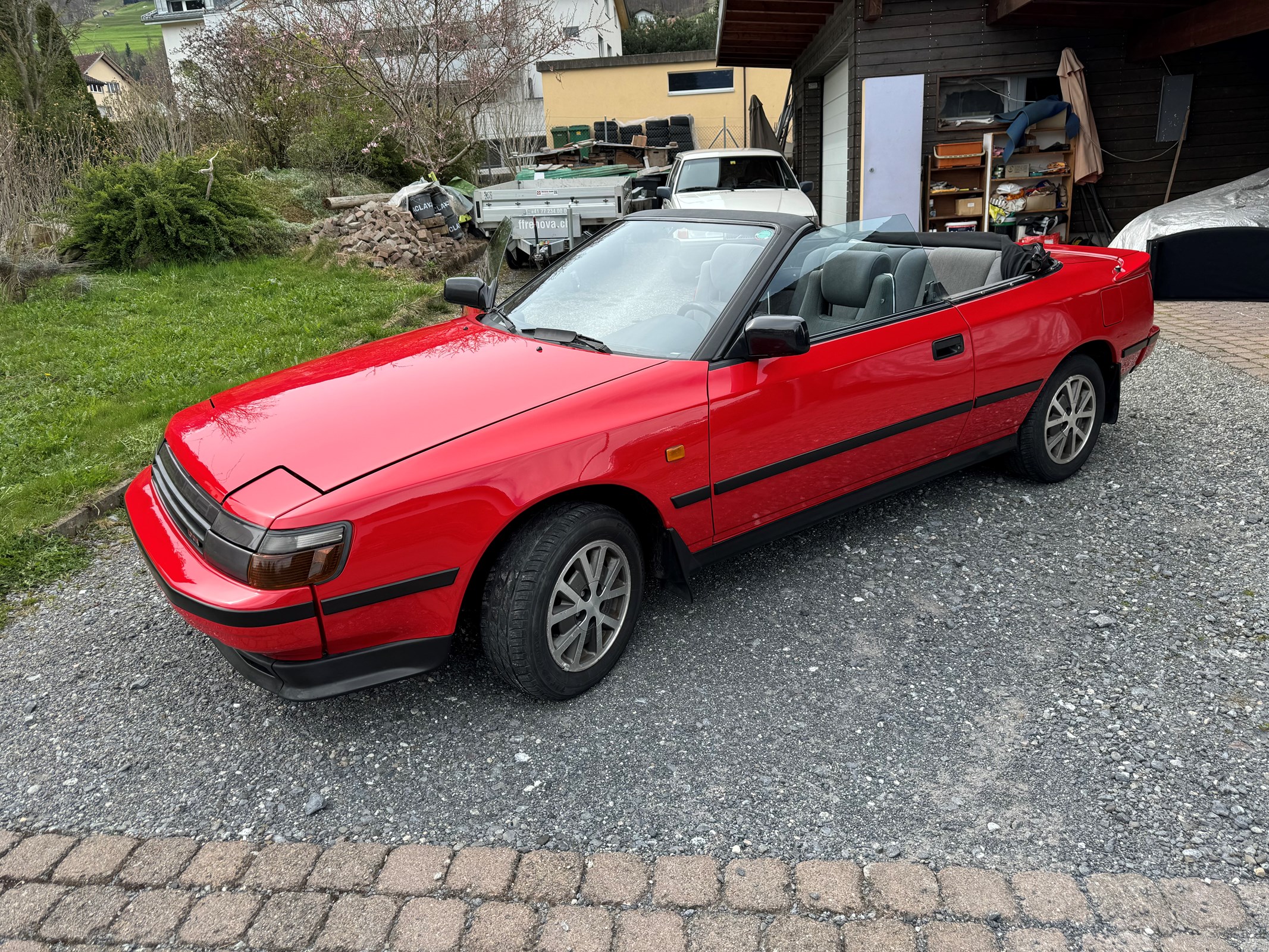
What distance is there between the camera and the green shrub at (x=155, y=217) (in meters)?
10.6

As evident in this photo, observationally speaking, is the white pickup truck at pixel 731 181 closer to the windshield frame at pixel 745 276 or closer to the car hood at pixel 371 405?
the windshield frame at pixel 745 276

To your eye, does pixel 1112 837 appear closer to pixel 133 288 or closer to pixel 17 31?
pixel 133 288

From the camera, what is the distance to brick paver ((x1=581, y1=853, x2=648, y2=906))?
7.53 ft

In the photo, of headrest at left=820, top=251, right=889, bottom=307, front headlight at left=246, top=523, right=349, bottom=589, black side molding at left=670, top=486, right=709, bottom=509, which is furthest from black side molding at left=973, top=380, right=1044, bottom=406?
front headlight at left=246, top=523, right=349, bottom=589

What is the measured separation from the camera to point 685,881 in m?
2.34

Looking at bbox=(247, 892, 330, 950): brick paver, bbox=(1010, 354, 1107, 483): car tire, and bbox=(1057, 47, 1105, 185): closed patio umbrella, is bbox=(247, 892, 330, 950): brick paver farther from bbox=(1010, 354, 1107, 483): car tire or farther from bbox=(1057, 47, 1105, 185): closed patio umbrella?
bbox=(1057, 47, 1105, 185): closed patio umbrella

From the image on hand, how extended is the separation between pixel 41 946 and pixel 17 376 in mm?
5759

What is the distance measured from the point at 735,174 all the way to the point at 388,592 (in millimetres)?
10672

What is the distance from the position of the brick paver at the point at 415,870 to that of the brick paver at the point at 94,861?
752 mm

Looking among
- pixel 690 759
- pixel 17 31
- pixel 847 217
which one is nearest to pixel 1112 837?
pixel 690 759

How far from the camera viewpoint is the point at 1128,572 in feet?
12.3

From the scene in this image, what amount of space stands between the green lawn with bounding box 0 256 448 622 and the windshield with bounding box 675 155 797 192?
3.91m

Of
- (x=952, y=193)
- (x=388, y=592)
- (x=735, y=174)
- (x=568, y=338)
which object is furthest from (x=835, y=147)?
(x=388, y=592)

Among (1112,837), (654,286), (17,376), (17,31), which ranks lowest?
(1112,837)
